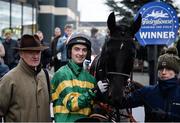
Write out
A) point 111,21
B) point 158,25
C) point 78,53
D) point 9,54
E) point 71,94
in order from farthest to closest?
point 9,54 < point 158,25 < point 111,21 < point 78,53 < point 71,94

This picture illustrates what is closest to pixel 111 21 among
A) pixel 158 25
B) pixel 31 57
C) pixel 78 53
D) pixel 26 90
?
pixel 78 53

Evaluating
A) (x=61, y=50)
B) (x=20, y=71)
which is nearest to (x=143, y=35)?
(x=61, y=50)

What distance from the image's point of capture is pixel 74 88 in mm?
4469

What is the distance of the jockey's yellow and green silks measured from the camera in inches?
173

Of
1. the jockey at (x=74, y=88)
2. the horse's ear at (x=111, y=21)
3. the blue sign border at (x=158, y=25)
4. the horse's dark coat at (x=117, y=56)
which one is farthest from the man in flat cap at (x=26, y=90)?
the blue sign border at (x=158, y=25)

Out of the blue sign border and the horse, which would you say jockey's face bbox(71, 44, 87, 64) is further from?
the blue sign border

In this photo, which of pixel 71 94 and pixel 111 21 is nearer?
pixel 71 94

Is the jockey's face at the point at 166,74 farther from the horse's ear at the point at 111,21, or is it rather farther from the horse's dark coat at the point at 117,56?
the horse's ear at the point at 111,21

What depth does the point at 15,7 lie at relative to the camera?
30953 millimetres

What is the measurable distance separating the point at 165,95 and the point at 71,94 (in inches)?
34.6

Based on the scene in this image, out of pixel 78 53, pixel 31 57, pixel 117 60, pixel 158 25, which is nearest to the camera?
pixel 78 53

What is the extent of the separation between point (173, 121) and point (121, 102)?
576mm

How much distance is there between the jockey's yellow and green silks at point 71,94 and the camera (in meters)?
4.38

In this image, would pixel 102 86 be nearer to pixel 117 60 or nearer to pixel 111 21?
pixel 117 60
